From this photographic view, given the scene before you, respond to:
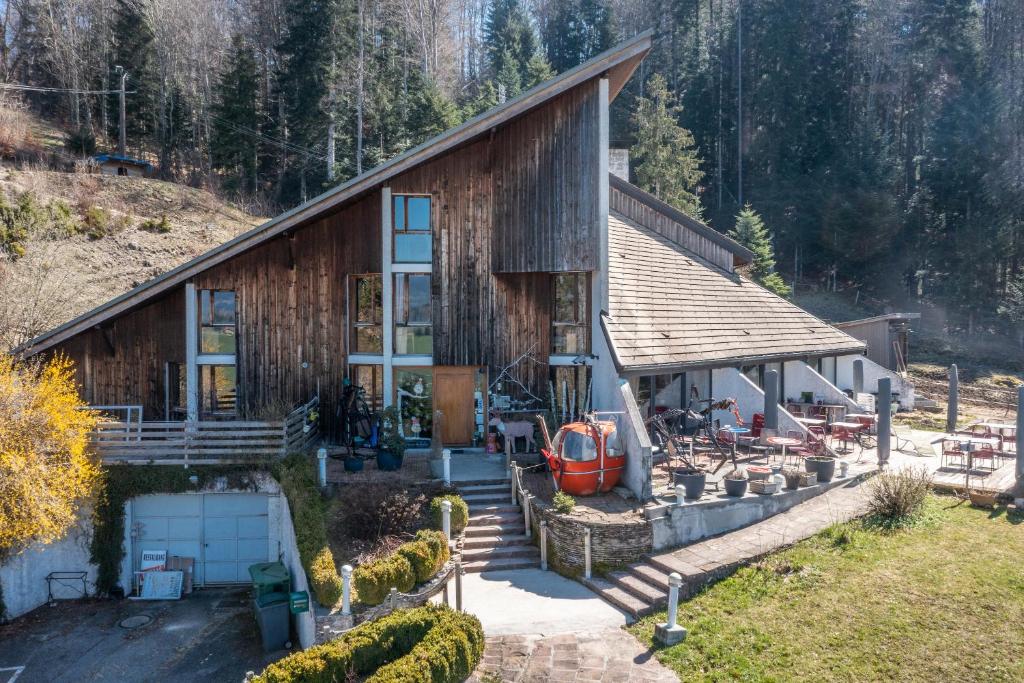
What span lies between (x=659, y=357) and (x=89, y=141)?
Answer: 1330 inches

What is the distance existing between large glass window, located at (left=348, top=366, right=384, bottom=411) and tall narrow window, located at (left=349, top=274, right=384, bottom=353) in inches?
20.9

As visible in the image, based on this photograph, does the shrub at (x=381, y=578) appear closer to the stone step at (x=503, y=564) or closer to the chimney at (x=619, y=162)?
the stone step at (x=503, y=564)

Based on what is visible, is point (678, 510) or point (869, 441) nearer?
point (678, 510)

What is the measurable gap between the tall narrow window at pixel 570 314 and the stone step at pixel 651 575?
669 centimetres

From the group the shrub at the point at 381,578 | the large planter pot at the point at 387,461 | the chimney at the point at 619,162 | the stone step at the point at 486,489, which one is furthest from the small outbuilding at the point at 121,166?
the shrub at the point at 381,578

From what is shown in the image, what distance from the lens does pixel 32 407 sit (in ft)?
42.7

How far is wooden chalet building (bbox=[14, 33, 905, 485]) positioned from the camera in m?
16.8

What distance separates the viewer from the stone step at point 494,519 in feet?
44.3

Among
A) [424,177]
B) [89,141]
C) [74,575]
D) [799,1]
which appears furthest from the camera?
[799,1]

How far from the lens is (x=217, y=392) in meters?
17.7

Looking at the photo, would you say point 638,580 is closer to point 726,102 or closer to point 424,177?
point 424,177

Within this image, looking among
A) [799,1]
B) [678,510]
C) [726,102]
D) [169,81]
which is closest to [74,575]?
[678,510]

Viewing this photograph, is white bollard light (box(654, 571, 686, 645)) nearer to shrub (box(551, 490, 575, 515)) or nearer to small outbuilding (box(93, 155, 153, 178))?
shrub (box(551, 490, 575, 515))

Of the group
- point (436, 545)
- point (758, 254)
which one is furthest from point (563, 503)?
point (758, 254)
